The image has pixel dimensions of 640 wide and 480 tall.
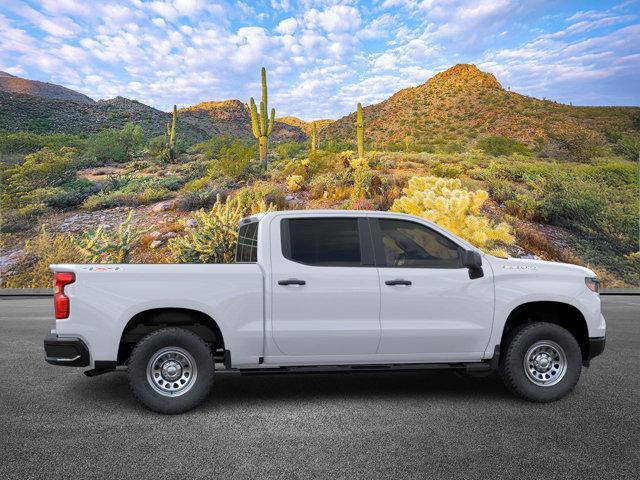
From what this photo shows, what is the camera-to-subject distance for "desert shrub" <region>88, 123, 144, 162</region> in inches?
1433

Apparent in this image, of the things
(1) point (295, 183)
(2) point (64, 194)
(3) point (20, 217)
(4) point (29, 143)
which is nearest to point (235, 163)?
(1) point (295, 183)

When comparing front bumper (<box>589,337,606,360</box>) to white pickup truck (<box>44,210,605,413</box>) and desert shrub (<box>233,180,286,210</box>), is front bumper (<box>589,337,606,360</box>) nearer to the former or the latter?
white pickup truck (<box>44,210,605,413</box>)

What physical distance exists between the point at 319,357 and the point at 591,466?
2.54 meters

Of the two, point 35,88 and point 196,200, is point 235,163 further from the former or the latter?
point 35,88

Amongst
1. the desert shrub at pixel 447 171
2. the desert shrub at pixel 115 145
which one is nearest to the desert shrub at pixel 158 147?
the desert shrub at pixel 115 145

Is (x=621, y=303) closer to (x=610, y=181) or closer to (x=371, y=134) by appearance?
(x=610, y=181)

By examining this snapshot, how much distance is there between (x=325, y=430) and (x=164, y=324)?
75.9 inches

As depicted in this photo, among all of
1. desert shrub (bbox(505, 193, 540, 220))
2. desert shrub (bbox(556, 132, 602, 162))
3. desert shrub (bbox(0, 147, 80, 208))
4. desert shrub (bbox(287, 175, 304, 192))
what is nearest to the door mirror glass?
desert shrub (bbox(505, 193, 540, 220))

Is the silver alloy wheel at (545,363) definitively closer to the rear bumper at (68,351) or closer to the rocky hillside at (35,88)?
the rear bumper at (68,351)

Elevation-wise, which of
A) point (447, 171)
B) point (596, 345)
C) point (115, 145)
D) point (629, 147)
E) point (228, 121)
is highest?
point (228, 121)

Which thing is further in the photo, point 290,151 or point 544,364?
point 290,151

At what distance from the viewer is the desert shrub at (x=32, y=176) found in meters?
27.0

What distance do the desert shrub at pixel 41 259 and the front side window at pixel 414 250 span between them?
16377 millimetres

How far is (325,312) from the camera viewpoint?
5918 millimetres
